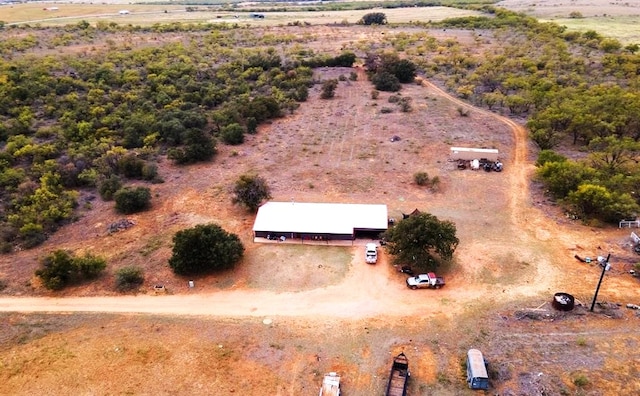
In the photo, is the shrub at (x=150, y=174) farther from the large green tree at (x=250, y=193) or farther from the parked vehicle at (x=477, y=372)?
the parked vehicle at (x=477, y=372)

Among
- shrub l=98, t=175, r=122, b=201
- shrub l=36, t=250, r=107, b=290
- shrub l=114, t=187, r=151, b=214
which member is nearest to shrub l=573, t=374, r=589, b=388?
shrub l=36, t=250, r=107, b=290

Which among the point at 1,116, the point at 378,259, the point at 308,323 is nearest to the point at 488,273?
the point at 378,259

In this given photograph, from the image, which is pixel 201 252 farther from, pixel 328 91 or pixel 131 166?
pixel 328 91

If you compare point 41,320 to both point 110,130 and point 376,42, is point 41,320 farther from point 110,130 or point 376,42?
point 376,42

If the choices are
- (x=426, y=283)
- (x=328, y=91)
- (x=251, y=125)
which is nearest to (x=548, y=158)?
(x=426, y=283)

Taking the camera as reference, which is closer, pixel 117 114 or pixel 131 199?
pixel 131 199
